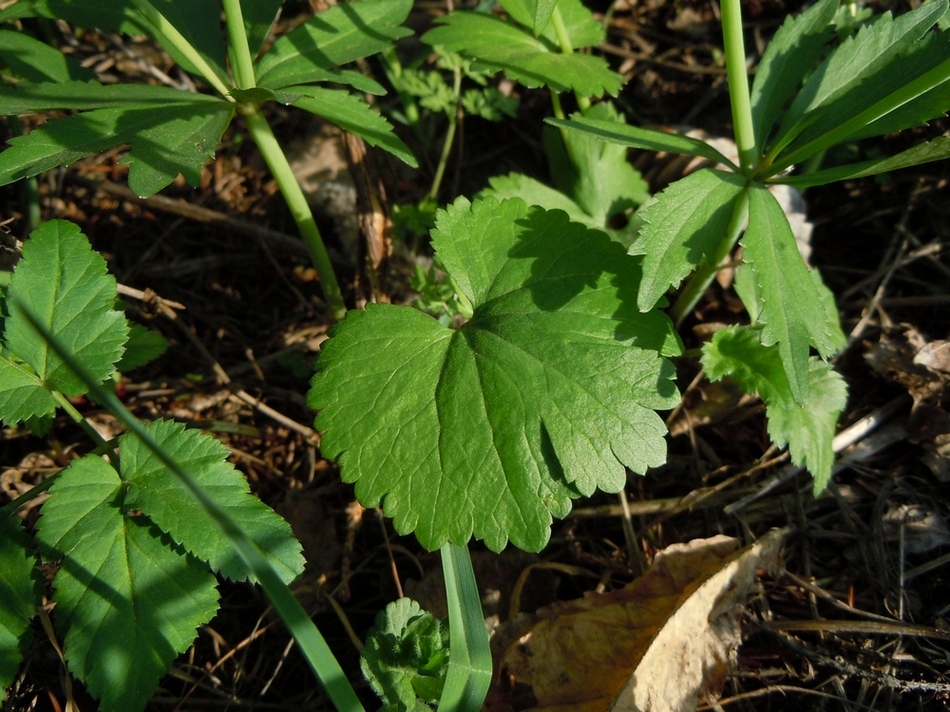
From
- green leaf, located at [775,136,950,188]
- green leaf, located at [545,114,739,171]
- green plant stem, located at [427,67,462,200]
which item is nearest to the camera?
green leaf, located at [775,136,950,188]

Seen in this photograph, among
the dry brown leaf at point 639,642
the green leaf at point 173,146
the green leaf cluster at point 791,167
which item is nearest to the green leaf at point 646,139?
the green leaf cluster at point 791,167

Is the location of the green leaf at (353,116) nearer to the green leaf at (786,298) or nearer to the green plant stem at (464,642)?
the green leaf at (786,298)

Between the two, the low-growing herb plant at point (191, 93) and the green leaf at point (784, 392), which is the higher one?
the low-growing herb plant at point (191, 93)

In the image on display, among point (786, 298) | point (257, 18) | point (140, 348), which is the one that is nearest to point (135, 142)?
point (257, 18)

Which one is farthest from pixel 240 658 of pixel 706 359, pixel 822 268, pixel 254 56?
pixel 822 268

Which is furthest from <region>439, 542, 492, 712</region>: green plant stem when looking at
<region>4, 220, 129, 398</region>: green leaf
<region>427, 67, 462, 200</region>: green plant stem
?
<region>427, 67, 462, 200</region>: green plant stem

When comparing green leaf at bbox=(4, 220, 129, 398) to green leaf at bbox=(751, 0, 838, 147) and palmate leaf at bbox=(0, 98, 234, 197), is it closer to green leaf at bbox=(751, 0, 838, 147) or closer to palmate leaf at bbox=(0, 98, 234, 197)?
palmate leaf at bbox=(0, 98, 234, 197)

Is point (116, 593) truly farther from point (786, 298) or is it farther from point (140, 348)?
A: point (786, 298)
